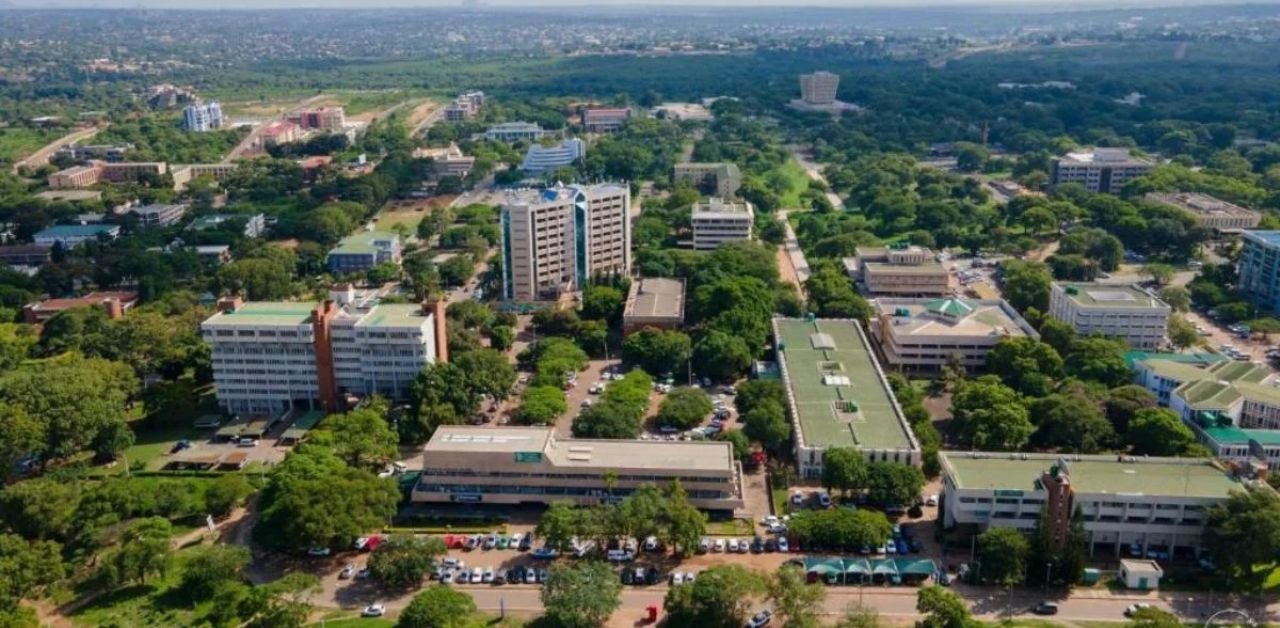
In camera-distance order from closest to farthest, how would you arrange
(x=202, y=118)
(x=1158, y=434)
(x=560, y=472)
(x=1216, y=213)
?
1. (x=560, y=472)
2. (x=1158, y=434)
3. (x=1216, y=213)
4. (x=202, y=118)

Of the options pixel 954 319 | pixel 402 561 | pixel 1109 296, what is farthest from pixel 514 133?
pixel 402 561

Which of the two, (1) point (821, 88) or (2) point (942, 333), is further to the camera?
(1) point (821, 88)

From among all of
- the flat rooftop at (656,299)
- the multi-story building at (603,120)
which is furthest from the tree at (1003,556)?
the multi-story building at (603,120)

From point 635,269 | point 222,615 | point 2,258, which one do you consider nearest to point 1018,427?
point 222,615

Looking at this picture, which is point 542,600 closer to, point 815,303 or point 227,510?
point 227,510

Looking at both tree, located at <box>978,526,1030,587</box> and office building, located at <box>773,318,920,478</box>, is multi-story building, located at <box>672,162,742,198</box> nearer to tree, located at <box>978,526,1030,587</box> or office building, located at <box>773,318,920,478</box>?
office building, located at <box>773,318,920,478</box>

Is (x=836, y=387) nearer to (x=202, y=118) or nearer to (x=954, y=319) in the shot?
(x=954, y=319)

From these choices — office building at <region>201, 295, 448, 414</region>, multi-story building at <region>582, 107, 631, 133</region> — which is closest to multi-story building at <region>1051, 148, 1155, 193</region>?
multi-story building at <region>582, 107, 631, 133</region>
